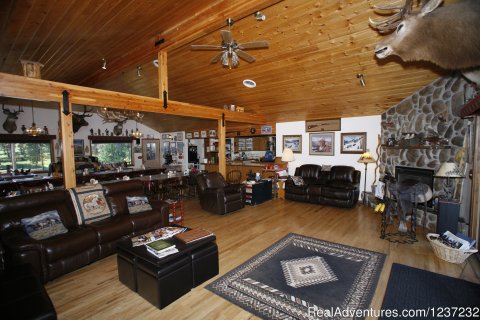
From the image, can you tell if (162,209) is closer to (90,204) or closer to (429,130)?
(90,204)

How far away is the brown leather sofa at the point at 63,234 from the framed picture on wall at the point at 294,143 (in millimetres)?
5351

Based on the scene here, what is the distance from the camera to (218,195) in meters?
5.43

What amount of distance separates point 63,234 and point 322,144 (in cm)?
A: 685

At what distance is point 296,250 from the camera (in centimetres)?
365

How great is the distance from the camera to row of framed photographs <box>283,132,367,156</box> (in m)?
6.72

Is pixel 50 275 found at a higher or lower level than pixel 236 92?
lower

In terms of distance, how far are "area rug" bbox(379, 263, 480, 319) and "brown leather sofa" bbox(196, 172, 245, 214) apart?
344 cm

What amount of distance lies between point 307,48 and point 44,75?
5951mm

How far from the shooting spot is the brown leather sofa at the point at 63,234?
270cm

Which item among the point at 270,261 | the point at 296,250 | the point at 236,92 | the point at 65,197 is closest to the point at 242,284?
the point at 270,261

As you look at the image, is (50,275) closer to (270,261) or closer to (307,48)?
(270,261)

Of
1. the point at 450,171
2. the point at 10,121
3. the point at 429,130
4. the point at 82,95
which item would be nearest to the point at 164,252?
the point at 82,95

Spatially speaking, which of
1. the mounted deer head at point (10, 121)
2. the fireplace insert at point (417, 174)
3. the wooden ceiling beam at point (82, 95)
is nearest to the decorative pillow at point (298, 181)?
the fireplace insert at point (417, 174)

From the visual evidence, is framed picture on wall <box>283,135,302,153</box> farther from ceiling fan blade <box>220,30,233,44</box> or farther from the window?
the window
